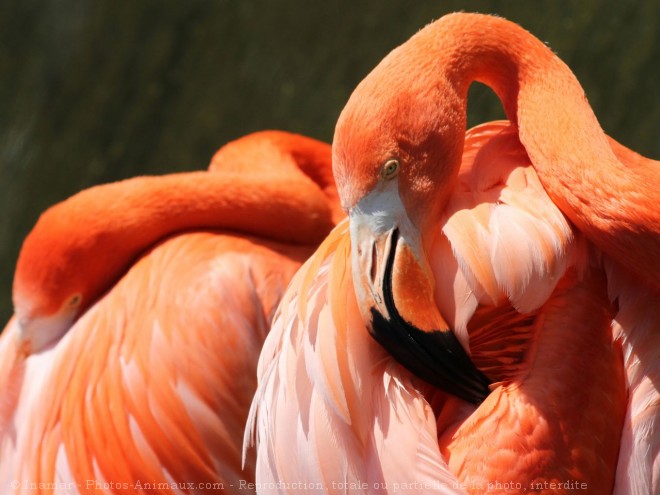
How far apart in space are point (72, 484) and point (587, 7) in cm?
241

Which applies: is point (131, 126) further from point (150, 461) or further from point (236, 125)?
point (150, 461)

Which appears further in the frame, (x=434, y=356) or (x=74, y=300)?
(x=74, y=300)

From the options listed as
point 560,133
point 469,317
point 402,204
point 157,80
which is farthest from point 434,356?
point 157,80

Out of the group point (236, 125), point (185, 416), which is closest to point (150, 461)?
point (185, 416)

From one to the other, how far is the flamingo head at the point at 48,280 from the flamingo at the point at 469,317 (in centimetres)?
89

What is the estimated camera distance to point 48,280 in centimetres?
253

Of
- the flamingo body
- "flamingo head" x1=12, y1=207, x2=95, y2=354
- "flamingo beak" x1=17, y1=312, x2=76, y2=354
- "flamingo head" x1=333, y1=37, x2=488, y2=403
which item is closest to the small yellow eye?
"flamingo head" x1=333, y1=37, x2=488, y2=403

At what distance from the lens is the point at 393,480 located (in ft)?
5.56

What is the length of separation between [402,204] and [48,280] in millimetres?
1172

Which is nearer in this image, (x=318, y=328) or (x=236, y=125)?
(x=318, y=328)

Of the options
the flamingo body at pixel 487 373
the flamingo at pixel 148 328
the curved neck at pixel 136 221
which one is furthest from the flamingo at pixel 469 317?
the curved neck at pixel 136 221

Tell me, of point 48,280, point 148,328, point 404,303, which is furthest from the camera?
point 48,280

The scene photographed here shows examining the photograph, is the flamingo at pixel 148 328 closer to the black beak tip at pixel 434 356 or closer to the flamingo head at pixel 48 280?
the flamingo head at pixel 48 280

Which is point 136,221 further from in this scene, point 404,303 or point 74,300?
point 404,303
